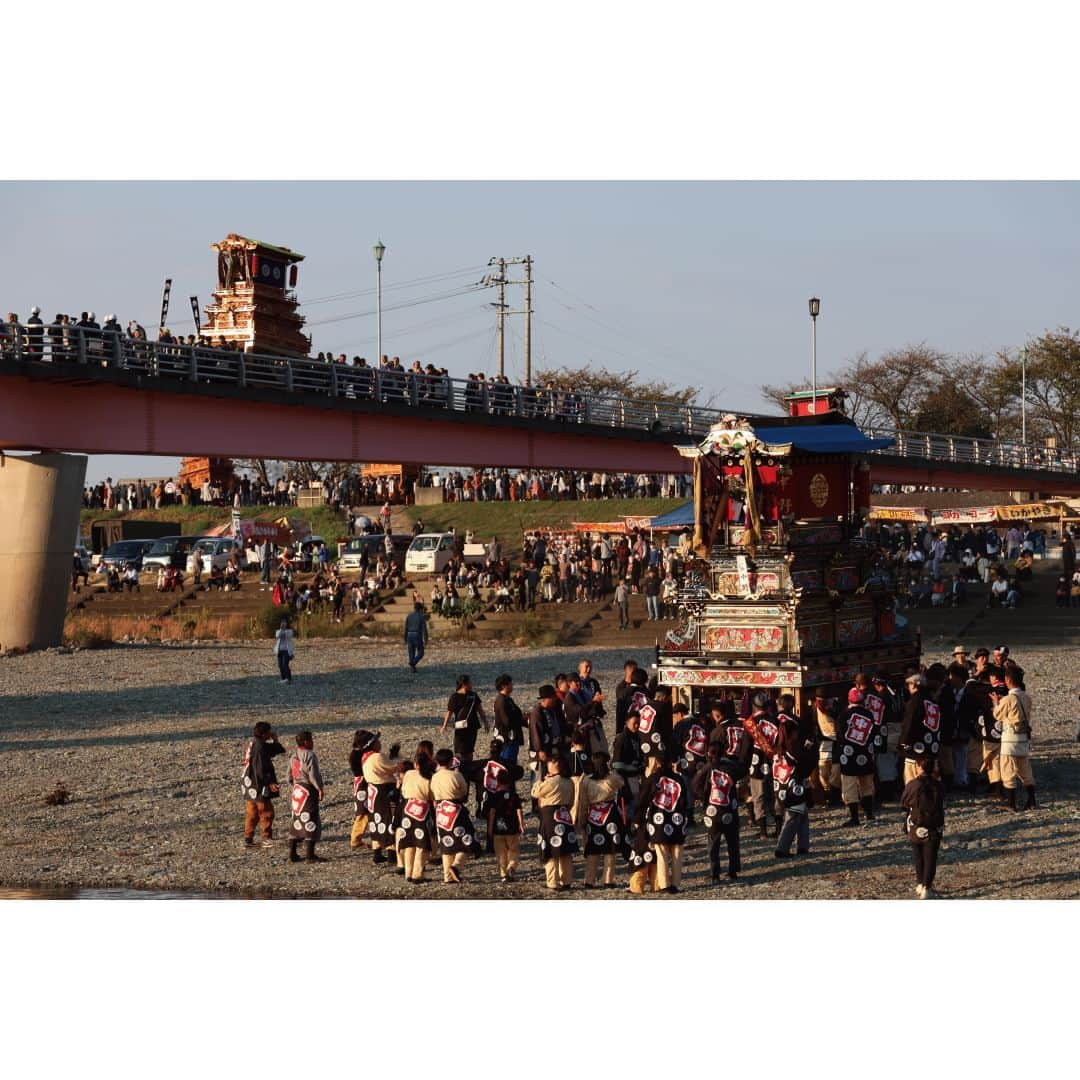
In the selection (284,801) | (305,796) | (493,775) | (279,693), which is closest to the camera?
(493,775)

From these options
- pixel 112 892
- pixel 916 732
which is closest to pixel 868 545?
pixel 916 732

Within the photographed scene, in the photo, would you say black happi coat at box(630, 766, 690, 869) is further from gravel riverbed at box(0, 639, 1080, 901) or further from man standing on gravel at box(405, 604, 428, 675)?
man standing on gravel at box(405, 604, 428, 675)

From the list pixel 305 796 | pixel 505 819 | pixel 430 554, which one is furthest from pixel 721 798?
pixel 430 554

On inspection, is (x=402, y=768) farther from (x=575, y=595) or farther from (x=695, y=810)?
(x=575, y=595)

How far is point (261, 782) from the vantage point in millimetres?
17531

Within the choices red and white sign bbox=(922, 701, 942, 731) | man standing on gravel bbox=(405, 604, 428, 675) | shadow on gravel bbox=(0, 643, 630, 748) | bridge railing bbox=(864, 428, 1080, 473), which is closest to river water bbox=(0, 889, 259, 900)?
red and white sign bbox=(922, 701, 942, 731)

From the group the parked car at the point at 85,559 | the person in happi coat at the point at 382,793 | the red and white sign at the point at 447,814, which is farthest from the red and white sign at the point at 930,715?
the parked car at the point at 85,559

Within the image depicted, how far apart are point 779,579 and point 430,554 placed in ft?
92.3

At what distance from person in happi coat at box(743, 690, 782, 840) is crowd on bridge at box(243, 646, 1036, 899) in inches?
0.8

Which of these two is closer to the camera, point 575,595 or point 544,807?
point 544,807

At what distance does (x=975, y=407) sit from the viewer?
281ft

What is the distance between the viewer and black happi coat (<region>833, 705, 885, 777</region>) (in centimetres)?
1812

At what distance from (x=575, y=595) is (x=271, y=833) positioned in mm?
26050

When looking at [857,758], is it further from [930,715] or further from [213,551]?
[213,551]
